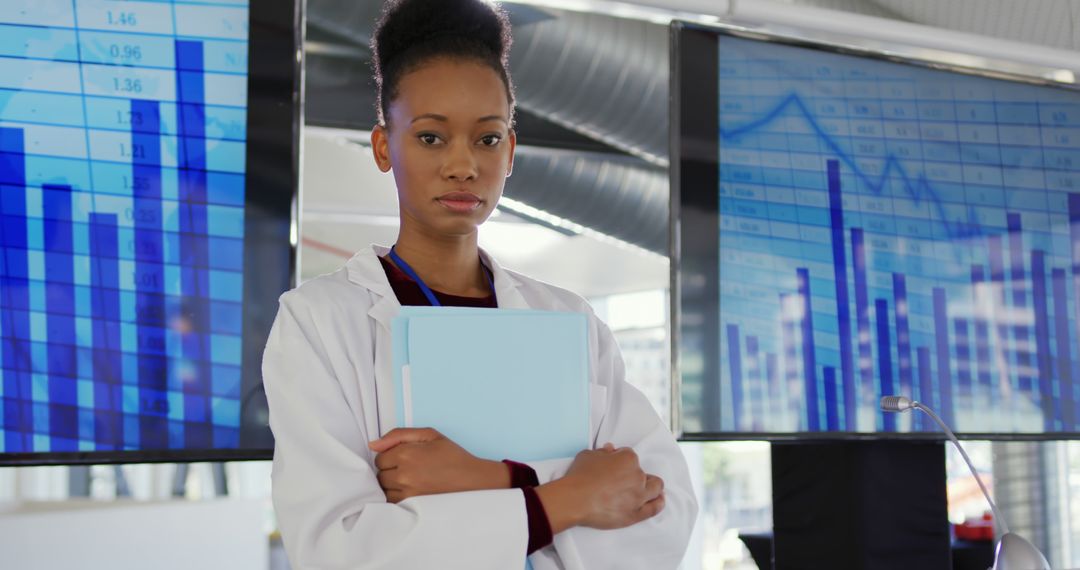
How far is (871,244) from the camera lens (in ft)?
6.93

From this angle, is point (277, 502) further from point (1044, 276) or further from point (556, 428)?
point (1044, 276)

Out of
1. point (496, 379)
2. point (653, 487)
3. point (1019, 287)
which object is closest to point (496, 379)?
point (496, 379)

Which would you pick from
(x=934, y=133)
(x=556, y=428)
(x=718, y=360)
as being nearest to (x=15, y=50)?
(x=556, y=428)

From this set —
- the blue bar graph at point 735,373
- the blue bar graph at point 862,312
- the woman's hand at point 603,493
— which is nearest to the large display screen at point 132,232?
the woman's hand at point 603,493

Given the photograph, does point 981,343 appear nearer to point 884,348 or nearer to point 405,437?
point 884,348

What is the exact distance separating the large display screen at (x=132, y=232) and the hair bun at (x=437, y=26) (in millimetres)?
450

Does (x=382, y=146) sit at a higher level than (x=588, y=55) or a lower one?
lower

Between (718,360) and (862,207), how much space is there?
0.49 m

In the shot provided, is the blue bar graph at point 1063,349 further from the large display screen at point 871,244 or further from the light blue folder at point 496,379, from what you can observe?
the light blue folder at point 496,379

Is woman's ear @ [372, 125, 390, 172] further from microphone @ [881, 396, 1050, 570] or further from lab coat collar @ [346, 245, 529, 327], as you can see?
microphone @ [881, 396, 1050, 570]

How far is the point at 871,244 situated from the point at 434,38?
1.22 meters

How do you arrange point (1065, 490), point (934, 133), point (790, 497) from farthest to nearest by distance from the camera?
1. point (1065, 490)
2. point (934, 133)
3. point (790, 497)

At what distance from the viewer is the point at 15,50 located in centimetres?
155

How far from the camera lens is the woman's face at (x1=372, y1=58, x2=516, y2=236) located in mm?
1190
